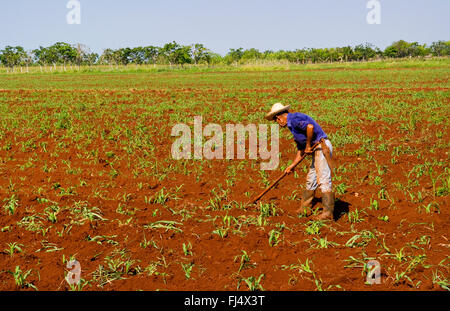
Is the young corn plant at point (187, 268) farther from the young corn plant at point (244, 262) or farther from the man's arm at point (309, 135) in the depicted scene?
the man's arm at point (309, 135)

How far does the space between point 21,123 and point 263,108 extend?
8.00m

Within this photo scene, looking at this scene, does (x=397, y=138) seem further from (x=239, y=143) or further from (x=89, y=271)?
(x=89, y=271)

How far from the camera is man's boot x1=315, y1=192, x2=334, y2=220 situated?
4785mm

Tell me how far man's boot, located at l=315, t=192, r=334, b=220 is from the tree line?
58.1 meters

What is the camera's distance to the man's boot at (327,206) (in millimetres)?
4785

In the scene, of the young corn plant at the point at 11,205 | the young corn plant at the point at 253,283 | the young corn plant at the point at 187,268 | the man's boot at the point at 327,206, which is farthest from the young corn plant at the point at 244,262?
the young corn plant at the point at 11,205

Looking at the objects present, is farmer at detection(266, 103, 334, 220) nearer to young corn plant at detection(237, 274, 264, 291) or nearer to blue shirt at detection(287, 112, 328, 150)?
blue shirt at detection(287, 112, 328, 150)

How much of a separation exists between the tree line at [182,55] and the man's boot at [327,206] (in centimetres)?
5815

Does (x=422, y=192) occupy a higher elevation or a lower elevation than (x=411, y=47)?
lower

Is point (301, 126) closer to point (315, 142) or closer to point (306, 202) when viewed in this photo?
point (315, 142)

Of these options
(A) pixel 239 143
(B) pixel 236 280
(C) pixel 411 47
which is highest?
(C) pixel 411 47

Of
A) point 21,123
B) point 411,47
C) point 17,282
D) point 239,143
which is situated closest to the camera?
point 17,282

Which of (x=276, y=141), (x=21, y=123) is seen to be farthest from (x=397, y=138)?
(x=21, y=123)

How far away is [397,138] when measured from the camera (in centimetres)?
920
